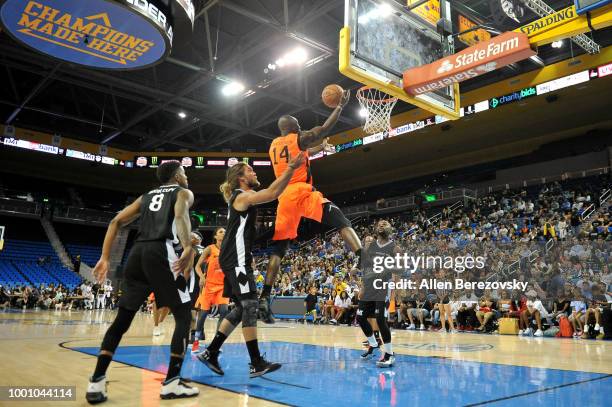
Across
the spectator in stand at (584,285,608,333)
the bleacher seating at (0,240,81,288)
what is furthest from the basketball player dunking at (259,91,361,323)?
the bleacher seating at (0,240,81,288)

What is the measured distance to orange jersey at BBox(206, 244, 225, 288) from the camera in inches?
244

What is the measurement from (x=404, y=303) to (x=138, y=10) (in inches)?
383

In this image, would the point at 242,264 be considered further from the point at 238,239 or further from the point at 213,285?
the point at 213,285

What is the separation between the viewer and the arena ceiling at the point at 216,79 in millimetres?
14002

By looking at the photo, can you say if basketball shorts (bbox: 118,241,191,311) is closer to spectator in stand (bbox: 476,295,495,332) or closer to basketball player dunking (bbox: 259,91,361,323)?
basketball player dunking (bbox: 259,91,361,323)

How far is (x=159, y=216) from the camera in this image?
321 centimetres

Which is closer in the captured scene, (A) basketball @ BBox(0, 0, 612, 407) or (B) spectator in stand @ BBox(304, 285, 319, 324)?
(A) basketball @ BBox(0, 0, 612, 407)

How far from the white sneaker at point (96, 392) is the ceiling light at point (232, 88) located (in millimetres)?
15767

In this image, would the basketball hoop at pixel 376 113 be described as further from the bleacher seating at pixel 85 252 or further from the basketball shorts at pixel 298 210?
the bleacher seating at pixel 85 252

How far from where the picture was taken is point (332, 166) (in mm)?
26344

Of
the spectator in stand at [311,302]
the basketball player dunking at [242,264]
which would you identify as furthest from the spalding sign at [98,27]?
the spectator in stand at [311,302]

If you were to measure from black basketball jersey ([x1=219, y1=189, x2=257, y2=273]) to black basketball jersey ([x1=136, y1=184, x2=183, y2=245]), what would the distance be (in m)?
0.71

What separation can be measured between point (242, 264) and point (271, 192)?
0.80m

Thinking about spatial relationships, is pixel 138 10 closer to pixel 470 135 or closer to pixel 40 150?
pixel 470 135
